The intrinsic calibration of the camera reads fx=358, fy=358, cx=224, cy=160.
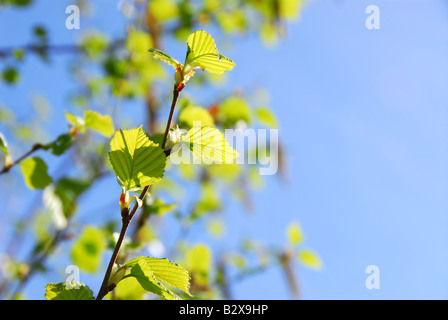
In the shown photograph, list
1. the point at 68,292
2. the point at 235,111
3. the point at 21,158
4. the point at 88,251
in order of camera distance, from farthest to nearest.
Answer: the point at 235,111, the point at 88,251, the point at 21,158, the point at 68,292

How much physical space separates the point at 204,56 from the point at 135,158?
17 centimetres

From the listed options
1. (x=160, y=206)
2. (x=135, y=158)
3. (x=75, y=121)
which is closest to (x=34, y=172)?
(x=75, y=121)

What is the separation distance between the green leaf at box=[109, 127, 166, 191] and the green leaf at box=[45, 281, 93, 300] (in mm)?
148

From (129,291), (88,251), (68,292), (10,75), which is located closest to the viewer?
(68,292)

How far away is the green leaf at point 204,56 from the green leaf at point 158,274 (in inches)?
10.5

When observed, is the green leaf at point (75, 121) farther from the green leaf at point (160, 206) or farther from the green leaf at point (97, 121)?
the green leaf at point (160, 206)

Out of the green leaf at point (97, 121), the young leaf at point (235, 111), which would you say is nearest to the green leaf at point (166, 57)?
the green leaf at point (97, 121)

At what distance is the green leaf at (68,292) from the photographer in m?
0.47

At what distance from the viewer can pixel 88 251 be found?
4.06ft

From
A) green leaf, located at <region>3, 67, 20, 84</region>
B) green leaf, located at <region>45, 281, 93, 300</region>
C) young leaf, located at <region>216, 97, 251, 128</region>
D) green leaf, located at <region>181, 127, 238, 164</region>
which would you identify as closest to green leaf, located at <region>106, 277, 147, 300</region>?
green leaf, located at <region>45, 281, 93, 300</region>

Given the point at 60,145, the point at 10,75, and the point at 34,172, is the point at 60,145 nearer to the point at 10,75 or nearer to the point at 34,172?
the point at 34,172
